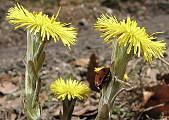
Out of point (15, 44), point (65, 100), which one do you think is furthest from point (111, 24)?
point (15, 44)

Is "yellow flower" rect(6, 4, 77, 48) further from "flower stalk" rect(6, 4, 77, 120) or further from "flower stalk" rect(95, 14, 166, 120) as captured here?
"flower stalk" rect(95, 14, 166, 120)

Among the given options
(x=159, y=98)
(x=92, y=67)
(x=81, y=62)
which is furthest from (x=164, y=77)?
(x=81, y=62)

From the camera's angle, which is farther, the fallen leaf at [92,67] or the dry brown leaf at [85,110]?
the dry brown leaf at [85,110]

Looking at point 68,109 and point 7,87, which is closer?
point 68,109

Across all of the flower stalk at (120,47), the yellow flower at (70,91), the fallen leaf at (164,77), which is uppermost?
the flower stalk at (120,47)

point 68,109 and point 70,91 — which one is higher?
point 70,91

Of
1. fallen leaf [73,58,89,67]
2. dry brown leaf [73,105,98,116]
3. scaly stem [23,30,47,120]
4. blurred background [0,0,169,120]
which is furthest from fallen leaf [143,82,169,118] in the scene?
fallen leaf [73,58,89,67]

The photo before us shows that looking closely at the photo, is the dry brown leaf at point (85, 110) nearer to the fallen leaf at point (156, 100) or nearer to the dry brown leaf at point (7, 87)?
the fallen leaf at point (156, 100)

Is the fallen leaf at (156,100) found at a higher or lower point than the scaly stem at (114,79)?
lower

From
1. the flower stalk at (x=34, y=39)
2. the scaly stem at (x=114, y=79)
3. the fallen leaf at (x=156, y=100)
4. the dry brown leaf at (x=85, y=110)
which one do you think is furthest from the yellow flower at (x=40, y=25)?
the fallen leaf at (x=156, y=100)

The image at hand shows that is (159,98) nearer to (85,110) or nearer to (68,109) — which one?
(85,110)

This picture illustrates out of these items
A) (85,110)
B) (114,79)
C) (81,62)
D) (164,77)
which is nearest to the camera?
(114,79)
